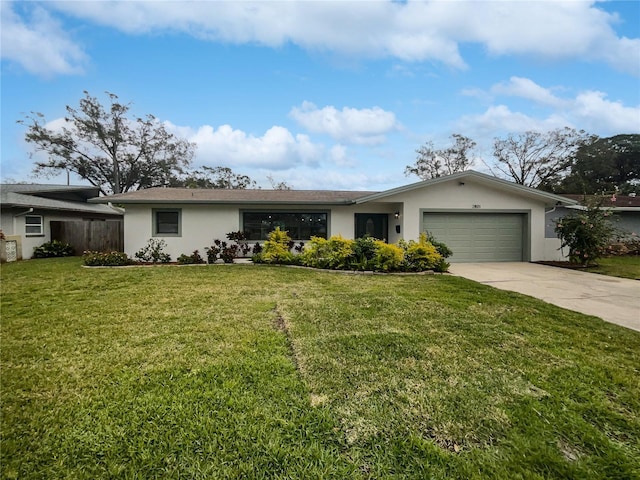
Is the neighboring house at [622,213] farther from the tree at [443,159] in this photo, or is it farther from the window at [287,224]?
the tree at [443,159]

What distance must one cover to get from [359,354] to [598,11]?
38.4 feet

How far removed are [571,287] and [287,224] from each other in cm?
879

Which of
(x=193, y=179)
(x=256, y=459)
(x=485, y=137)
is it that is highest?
(x=485, y=137)

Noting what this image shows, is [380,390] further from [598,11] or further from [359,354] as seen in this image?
[598,11]

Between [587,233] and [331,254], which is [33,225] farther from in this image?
[587,233]

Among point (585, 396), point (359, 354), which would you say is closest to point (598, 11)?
point (585, 396)

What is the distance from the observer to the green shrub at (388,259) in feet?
28.9

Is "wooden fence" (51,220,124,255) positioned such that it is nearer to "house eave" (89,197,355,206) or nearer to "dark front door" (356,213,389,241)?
"house eave" (89,197,355,206)

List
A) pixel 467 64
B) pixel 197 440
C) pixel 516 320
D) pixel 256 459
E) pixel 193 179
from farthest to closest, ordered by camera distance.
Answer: pixel 193 179 → pixel 467 64 → pixel 516 320 → pixel 197 440 → pixel 256 459

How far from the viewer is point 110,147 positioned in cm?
2608

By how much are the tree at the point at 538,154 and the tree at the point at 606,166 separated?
1011 mm

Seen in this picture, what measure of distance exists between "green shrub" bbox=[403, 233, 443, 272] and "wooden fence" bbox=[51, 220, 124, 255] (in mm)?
12023

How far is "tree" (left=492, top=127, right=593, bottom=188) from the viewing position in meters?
24.5

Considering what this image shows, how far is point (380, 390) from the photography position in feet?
8.49
